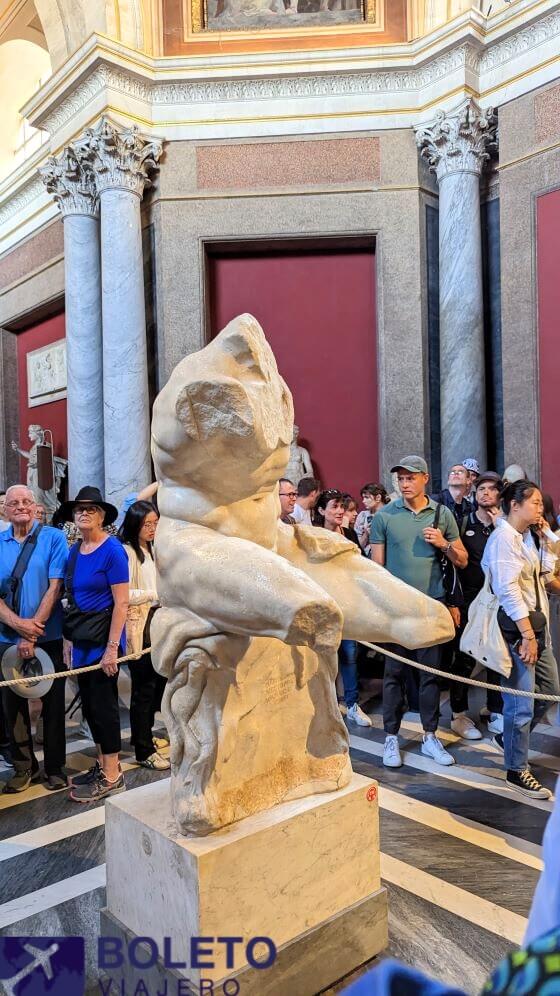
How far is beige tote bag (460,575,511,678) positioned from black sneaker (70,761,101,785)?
2280 millimetres

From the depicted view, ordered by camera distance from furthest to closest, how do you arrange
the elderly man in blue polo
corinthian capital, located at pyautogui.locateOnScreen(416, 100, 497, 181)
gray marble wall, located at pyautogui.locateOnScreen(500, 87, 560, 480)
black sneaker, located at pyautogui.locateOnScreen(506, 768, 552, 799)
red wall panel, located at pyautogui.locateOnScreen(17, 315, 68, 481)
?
1. red wall panel, located at pyautogui.locateOnScreen(17, 315, 68, 481)
2. corinthian capital, located at pyautogui.locateOnScreen(416, 100, 497, 181)
3. gray marble wall, located at pyautogui.locateOnScreen(500, 87, 560, 480)
4. the elderly man in blue polo
5. black sneaker, located at pyautogui.locateOnScreen(506, 768, 552, 799)

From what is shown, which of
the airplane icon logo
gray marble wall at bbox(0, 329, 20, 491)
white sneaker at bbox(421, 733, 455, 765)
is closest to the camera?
the airplane icon logo

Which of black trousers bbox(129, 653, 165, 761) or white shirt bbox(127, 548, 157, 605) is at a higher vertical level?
white shirt bbox(127, 548, 157, 605)

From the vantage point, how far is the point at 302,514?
6047 millimetres

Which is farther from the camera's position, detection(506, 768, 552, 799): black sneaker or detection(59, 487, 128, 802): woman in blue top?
detection(59, 487, 128, 802): woman in blue top

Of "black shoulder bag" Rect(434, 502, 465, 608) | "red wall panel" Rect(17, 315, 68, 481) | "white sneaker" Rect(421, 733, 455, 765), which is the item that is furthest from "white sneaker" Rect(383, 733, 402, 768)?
"red wall panel" Rect(17, 315, 68, 481)

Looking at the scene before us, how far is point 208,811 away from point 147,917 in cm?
45

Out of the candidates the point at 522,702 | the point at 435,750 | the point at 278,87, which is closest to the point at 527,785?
the point at 522,702

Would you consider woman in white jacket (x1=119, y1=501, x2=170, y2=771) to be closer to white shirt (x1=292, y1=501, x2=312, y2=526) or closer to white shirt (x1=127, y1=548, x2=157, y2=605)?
white shirt (x1=127, y1=548, x2=157, y2=605)

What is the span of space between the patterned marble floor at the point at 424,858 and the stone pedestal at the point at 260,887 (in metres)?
0.30

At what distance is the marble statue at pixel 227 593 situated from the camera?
2.08 metres

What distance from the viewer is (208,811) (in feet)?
7.14

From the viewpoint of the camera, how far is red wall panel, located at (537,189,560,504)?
785 cm

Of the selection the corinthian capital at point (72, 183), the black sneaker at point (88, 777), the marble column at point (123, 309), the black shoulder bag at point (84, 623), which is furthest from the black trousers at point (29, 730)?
the corinthian capital at point (72, 183)
